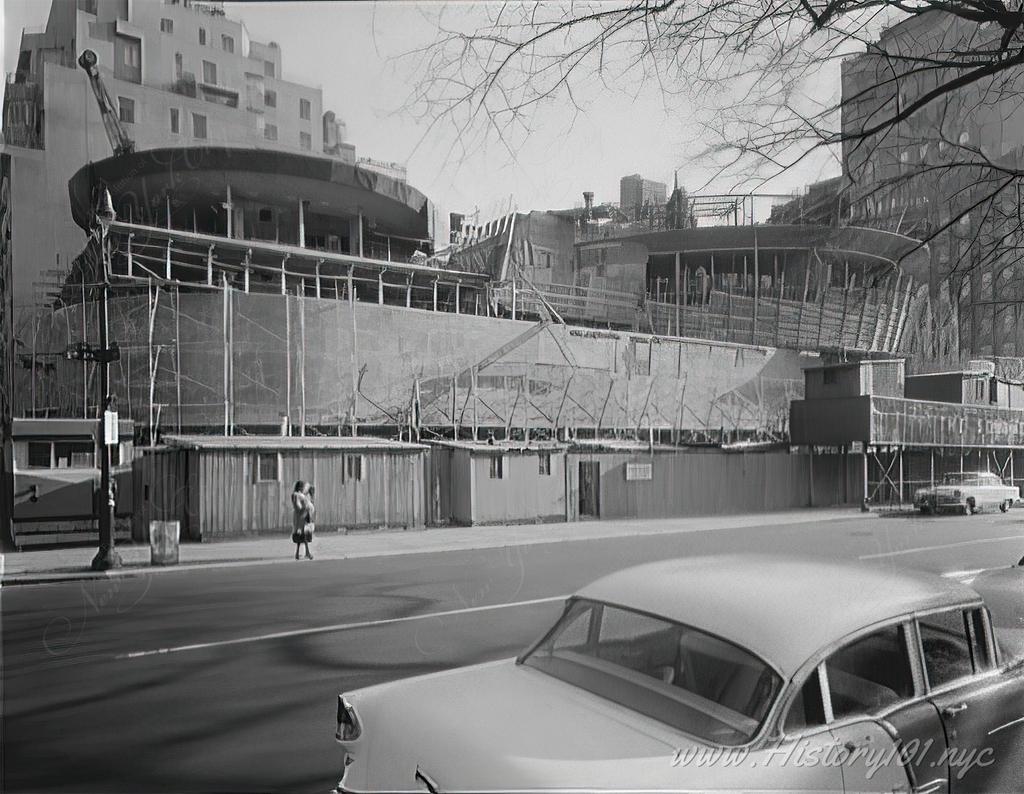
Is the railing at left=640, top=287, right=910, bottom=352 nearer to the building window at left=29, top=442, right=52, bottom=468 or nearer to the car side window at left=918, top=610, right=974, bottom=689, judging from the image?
the car side window at left=918, top=610, right=974, bottom=689

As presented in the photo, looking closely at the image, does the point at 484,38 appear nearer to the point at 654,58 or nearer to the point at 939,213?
the point at 654,58

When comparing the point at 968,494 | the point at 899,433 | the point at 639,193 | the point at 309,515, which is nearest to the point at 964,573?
the point at 968,494

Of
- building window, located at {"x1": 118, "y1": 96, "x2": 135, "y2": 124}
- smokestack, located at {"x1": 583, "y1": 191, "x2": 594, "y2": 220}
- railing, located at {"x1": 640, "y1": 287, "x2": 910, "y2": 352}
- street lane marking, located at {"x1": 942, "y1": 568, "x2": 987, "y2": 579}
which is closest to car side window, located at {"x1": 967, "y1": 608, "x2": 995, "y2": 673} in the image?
street lane marking, located at {"x1": 942, "y1": 568, "x2": 987, "y2": 579}

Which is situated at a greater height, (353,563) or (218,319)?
(218,319)

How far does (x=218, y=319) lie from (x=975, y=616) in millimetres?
5077

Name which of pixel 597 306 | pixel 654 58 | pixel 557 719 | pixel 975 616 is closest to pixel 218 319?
pixel 597 306

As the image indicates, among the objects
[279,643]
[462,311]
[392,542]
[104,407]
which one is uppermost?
[462,311]

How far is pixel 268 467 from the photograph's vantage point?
5586mm

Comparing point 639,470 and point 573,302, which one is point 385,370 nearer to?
point 573,302

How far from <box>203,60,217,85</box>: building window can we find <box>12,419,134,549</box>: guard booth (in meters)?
4.83

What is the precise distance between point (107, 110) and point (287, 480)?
282 cm

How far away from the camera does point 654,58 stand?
10.1 feet

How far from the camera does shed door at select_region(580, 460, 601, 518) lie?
4152 mm

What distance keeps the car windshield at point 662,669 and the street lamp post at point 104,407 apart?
3.39 m
